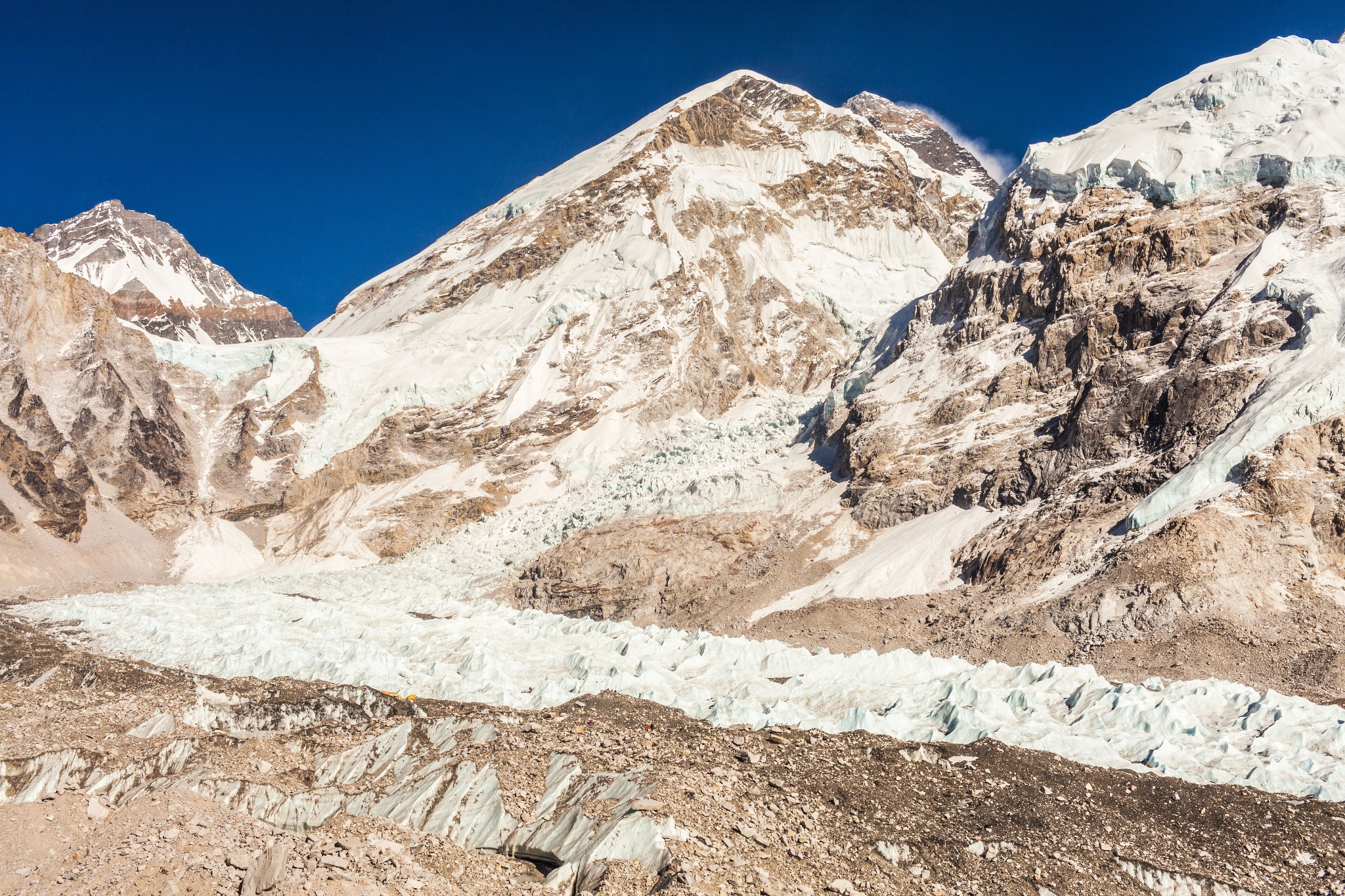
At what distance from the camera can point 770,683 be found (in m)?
17.9

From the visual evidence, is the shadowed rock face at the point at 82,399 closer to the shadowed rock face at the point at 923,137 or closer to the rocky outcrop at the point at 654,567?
the rocky outcrop at the point at 654,567

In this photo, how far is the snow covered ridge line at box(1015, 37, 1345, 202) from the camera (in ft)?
115

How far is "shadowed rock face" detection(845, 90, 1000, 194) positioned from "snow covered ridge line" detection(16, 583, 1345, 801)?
4206 inches

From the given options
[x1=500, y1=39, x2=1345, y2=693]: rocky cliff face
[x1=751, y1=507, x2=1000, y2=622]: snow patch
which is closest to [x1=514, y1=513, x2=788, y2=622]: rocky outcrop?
[x1=500, y1=39, x2=1345, y2=693]: rocky cliff face

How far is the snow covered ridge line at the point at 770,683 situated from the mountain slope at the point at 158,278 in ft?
340

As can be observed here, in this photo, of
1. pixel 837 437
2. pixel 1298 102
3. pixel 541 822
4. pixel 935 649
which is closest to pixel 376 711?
pixel 541 822

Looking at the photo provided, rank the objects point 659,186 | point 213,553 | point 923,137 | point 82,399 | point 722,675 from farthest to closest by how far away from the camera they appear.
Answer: point 923,137 → point 659,186 → point 82,399 → point 213,553 → point 722,675

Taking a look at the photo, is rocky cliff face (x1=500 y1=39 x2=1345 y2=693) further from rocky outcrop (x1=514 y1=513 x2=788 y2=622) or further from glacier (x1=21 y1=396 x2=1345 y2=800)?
glacier (x1=21 y1=396 x2=1345 y2=800)

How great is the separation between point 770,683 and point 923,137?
466 feet

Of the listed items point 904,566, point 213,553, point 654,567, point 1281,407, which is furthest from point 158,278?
point 1281,407

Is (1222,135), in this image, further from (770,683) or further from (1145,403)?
(770,683)

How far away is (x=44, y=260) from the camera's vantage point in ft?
181

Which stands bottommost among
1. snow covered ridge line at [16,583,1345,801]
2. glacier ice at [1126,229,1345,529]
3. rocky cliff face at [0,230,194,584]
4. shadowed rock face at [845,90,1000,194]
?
snow covered ridge line at [16,583,1345,801]

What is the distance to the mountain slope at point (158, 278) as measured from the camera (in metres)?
120
